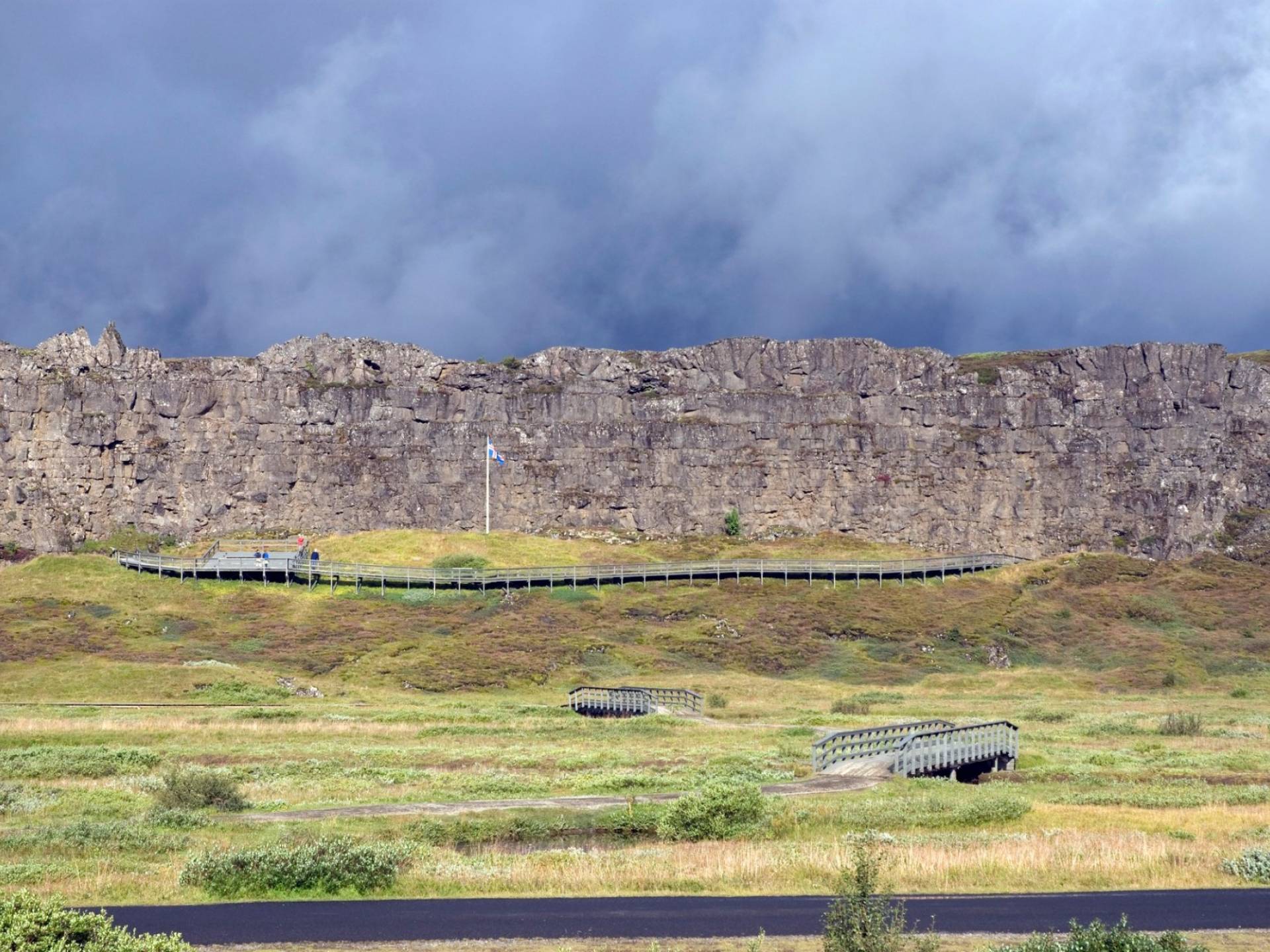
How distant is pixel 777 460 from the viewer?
369 feet

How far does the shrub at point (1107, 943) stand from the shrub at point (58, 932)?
10.2 meters

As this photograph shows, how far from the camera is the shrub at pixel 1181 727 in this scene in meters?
47.8

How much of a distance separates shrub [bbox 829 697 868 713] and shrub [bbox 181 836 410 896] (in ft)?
112

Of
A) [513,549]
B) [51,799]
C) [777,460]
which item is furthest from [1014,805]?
[777,460]

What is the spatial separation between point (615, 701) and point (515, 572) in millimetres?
36321

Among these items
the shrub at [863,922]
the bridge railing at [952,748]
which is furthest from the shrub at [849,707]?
the shrub at [863,922]

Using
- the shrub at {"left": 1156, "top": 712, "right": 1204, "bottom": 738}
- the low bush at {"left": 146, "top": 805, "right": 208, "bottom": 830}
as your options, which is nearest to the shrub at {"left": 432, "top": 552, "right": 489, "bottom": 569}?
the shrub at {"left": 1156, "top": 712, "right": 1204, "bottom": 738}

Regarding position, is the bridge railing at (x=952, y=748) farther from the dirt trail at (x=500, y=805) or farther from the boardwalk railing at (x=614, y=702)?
the boardwalk railing at (x=614, y=702)

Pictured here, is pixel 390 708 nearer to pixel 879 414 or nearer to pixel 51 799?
pixel 51 799

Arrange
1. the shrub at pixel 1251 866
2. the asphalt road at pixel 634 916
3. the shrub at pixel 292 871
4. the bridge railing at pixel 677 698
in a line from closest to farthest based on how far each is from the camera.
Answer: the asphalt road at pixel 634 916 < the shrub at pixel 292 871 < the shrub at pixel 1251 866 < the bridge railing at pixel 677 698

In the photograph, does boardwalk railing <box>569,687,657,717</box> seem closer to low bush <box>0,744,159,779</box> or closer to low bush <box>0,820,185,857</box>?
low bush <box>0,744,159,779</box>

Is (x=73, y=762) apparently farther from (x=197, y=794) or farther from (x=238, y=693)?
(x=238, y=693)

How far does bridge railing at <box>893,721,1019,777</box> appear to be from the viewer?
3669 cm

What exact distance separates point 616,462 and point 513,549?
14.8 m
